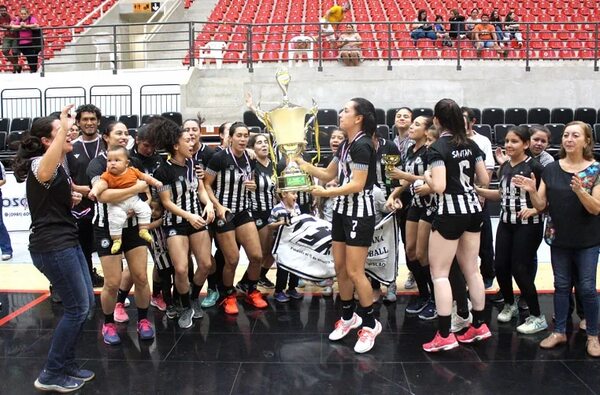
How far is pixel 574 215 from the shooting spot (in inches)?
173

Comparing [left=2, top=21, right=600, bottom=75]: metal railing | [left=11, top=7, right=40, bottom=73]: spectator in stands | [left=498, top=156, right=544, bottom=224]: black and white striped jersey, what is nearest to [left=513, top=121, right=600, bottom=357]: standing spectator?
[left=498, top=156, right=544, bottom=224]: black and white striped jersey

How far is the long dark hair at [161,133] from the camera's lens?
488cm

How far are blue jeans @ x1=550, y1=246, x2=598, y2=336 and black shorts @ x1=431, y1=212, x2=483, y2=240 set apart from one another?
2.32 feet

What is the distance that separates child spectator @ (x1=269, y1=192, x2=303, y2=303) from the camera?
576cm

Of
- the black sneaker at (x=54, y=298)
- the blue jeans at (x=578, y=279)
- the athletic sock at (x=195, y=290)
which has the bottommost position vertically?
the black sneaker at (x=54, y=298)

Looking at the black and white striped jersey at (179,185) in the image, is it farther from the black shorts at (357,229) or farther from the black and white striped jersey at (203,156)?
the black shorts at (357,229)

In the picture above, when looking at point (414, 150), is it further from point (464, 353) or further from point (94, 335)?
point (94, 335)

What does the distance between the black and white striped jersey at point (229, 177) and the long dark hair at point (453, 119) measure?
194cm

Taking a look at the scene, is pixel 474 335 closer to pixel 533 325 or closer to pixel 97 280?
pixel 533 325

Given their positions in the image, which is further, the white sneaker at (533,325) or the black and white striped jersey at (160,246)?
the black and white striped jersey at (160,246)

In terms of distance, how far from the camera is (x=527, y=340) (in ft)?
16.0

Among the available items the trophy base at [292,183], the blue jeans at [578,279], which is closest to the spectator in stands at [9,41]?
the trophy base at [292,183]

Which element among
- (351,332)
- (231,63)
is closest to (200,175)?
(351,332)

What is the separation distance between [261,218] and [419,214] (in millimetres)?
1476
